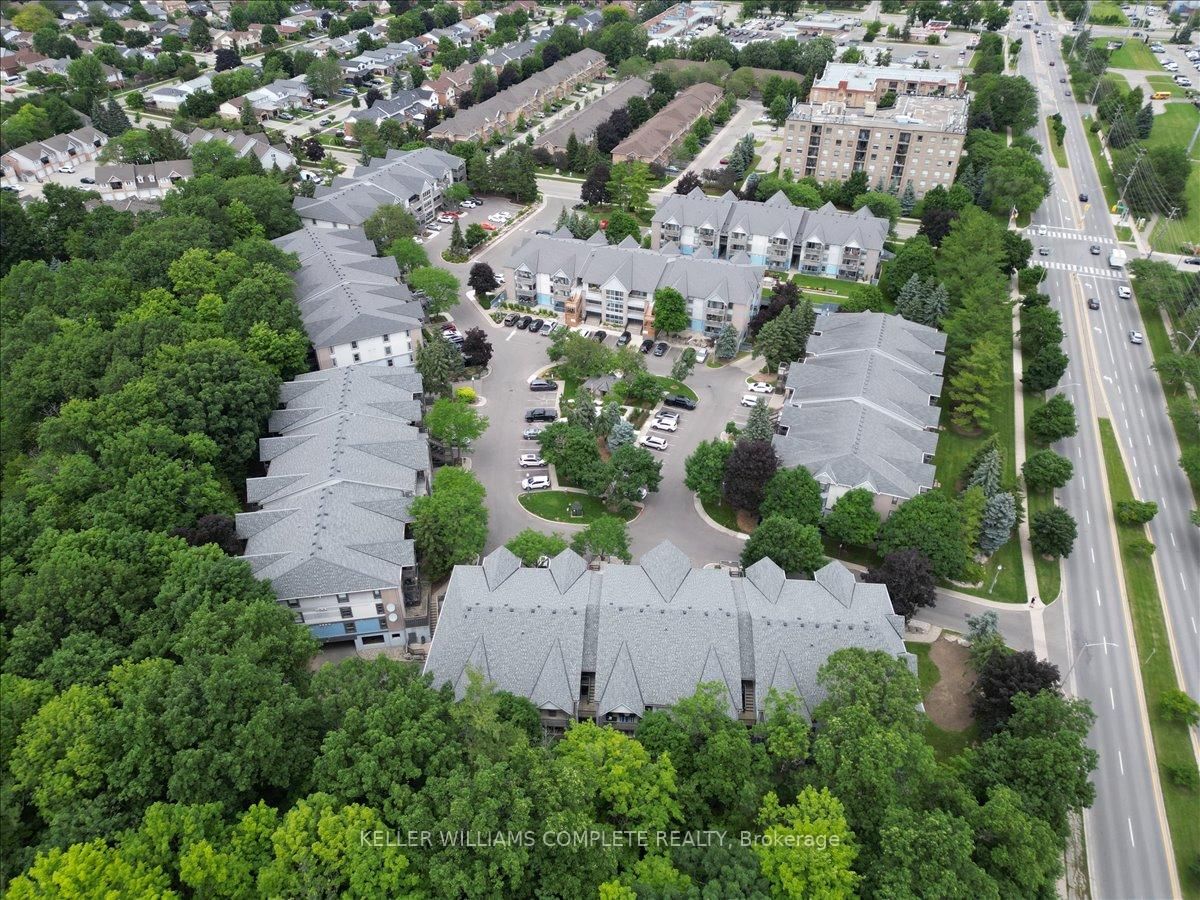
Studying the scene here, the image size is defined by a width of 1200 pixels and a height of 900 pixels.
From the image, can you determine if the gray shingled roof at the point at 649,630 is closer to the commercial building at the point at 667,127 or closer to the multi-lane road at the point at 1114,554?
the multi-lane road at the point at 1114,554

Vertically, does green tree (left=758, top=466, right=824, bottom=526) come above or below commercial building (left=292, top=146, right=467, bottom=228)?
below

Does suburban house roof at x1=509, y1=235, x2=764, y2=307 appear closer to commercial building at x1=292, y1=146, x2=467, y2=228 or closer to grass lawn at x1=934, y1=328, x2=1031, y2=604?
grass lawn at x1=934, y1=328, x2=1031, y2=604

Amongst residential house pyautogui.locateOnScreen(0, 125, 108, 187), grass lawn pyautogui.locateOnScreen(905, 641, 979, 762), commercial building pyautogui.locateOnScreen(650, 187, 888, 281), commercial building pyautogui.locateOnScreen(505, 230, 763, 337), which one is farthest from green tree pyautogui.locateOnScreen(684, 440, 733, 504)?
residential house pyautogui.locateOnScreen(0, 125, 108, 187)

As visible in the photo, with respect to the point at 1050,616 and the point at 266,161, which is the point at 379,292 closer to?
the point at 266,161

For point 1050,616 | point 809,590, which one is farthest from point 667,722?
point 1050,616

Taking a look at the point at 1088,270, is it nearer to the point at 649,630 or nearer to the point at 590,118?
the point at 590,118

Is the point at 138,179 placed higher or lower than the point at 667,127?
lower

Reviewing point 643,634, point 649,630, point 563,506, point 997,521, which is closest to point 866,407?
point 997,521
